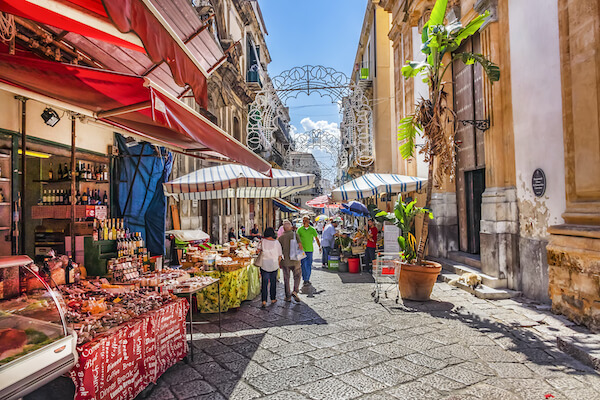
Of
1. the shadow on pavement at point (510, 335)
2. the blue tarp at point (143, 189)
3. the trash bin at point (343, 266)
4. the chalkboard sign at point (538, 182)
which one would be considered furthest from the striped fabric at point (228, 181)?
the chalkboard sign at point (538, 182)

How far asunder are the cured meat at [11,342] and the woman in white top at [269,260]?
4.61m

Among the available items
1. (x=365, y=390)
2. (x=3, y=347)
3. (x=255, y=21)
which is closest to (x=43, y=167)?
(x=3, y=347)

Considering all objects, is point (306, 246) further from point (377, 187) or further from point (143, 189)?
point (143, 189)

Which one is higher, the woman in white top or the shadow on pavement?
the woman in white top

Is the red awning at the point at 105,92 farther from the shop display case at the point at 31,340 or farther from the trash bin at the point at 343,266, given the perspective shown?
the trash bin at the point at 343,266

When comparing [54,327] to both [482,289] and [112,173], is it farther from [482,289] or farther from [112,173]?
[482,289]

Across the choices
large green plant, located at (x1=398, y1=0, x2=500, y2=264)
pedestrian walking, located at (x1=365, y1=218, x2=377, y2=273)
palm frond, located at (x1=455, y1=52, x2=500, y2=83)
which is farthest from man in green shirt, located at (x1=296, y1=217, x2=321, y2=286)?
palm frond, located at (x1=455, y1=52, x2=500, y2=83)

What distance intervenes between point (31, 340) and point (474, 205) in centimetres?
953

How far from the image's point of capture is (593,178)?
203 inches

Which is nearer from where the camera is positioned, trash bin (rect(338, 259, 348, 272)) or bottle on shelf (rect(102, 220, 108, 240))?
bottle on shelf (rect(102, 220, 108, 240))

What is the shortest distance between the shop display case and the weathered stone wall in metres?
6.04

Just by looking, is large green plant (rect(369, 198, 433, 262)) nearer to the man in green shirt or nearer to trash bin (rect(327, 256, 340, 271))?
the man in green shirt

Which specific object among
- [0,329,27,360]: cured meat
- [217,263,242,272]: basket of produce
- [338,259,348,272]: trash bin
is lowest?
[338,259,348,272]: trash bin

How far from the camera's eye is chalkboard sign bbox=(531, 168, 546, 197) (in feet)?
21.6
